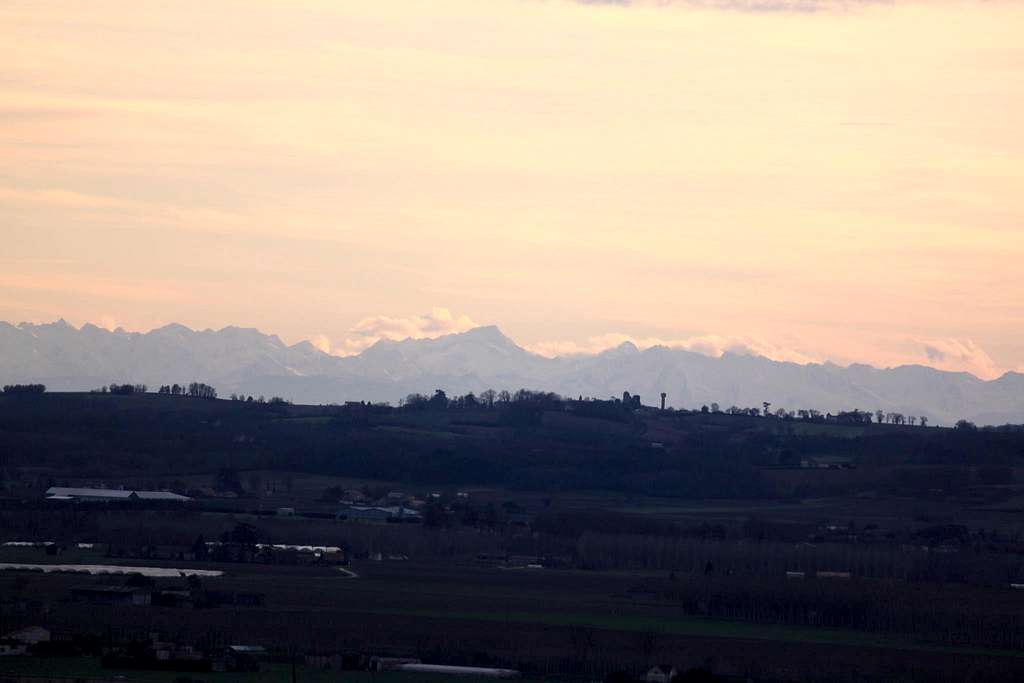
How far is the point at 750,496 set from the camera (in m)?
131

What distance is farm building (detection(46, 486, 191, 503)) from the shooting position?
354 ft

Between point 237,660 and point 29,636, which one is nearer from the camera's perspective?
point 237,660

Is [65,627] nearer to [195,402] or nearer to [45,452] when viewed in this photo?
[45,452]

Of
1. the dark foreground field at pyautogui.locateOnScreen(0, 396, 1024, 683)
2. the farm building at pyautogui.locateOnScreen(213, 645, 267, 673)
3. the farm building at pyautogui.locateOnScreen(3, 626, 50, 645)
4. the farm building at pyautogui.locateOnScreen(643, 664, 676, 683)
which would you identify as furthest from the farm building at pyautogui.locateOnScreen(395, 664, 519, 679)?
the farm building at pyautogui.locateOnScreen(3, 626, 50, 645)

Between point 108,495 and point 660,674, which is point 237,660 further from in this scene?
point 108,495

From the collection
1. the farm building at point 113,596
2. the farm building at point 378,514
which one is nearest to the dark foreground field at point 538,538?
the farm building at point 113,596

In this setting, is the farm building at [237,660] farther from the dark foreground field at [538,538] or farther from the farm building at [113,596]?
the farm building at [113,596]

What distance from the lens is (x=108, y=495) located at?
11044 cm

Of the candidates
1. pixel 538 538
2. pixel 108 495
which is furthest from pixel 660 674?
pixel 108 495

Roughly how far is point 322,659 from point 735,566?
32.6 m

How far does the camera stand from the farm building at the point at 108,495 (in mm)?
107750

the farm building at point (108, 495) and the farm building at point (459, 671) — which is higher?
the farm building at point (108, 495)

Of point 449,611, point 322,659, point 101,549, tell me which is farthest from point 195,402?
point 322,659

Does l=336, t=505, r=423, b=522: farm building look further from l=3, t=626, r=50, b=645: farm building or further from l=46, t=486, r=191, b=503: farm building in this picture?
l=3, t=626, r=50, b=645: farm building
